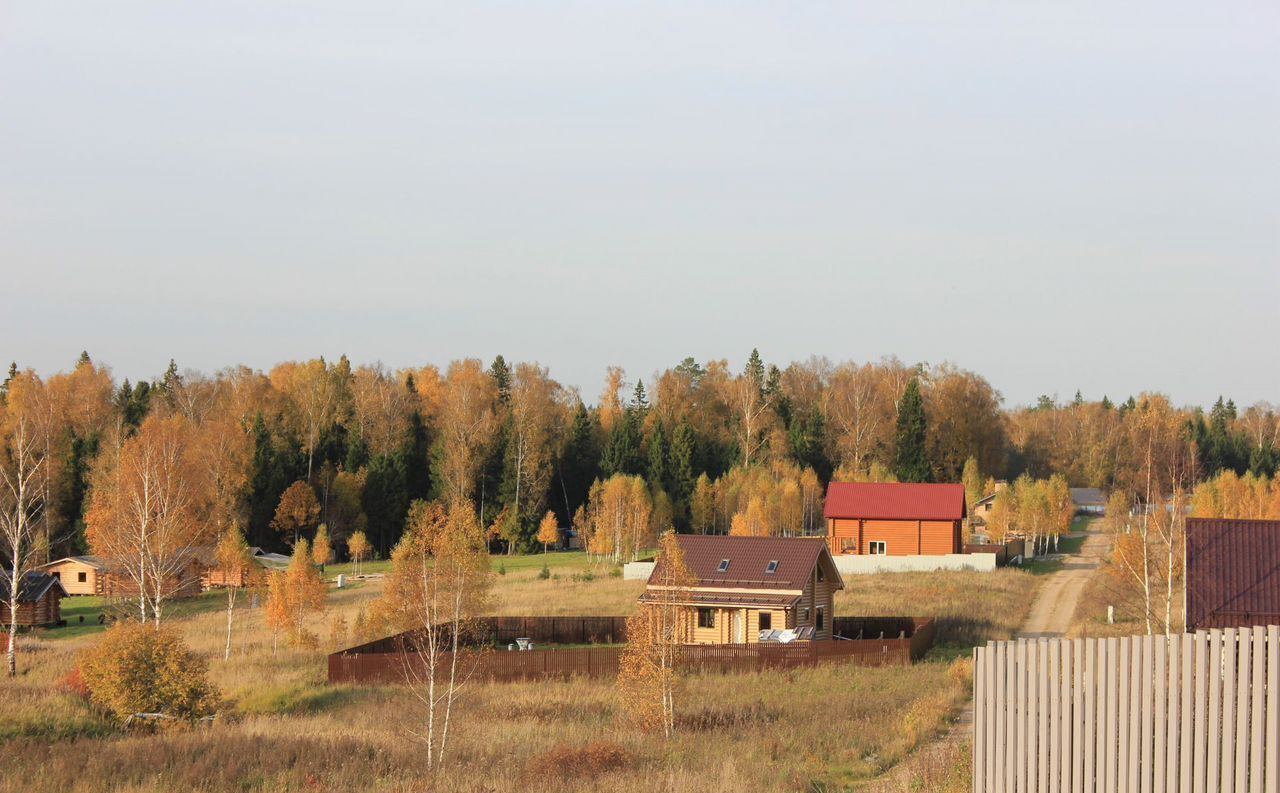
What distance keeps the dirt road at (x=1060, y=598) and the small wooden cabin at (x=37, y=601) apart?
128 feet

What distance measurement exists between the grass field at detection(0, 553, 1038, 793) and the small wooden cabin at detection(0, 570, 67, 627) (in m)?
9.96

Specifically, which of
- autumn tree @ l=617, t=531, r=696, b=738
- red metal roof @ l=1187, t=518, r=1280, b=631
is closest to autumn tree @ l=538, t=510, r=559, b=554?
autumn tree @ l=617, t=531, r=696, b=738

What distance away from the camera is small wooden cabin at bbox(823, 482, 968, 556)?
6075 centimetres

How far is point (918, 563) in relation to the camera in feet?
190

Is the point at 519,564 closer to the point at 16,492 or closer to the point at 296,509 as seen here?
the point at 296,509

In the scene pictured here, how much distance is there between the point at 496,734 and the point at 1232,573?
1677cm

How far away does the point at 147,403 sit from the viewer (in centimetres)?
8706

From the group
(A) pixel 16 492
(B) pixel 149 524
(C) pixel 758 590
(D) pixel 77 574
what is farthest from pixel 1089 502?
(A) pixel 16 492

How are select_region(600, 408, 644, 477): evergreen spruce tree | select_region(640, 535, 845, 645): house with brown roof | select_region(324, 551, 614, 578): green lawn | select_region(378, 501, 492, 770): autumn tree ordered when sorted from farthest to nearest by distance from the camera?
select_region(600, 408, 644, 477): evergreen spruce tree < select_region(324, 551, 614, 578): green lawn < select_region(640, 535, 845, 645): house with brown roof < select_region(378, 501, 492, 770): autumn tree

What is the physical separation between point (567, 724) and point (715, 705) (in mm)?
4164

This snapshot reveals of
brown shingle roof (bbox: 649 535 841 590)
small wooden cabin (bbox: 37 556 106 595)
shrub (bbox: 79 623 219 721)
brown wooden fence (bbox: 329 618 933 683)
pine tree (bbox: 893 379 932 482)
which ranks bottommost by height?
small wooden cabin (bbox: 37 556 106 595)

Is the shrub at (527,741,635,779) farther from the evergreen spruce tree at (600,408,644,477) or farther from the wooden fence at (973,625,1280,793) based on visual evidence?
the evergreen spruce tree at (600,408,644,477)

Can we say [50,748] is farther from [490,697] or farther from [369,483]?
[369,483]

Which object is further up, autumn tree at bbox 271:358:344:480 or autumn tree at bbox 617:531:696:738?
autumn tree at bbox 271:358:344:480
